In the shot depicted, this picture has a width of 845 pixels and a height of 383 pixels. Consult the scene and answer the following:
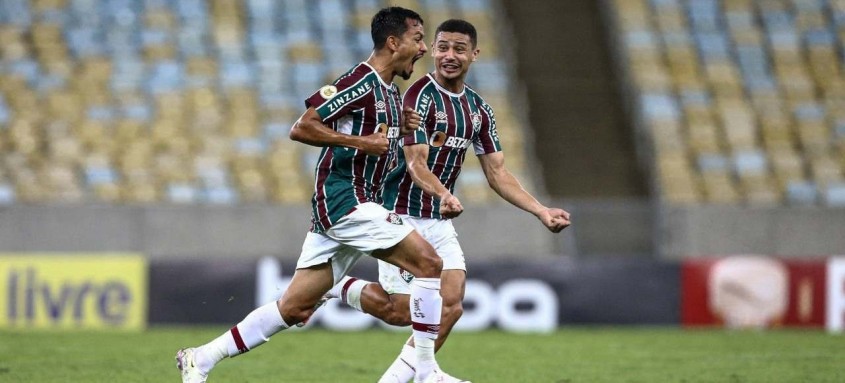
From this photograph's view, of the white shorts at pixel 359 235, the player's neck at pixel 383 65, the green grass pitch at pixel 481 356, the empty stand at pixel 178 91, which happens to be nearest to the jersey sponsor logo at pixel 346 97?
the player's neck at pixel 383 65

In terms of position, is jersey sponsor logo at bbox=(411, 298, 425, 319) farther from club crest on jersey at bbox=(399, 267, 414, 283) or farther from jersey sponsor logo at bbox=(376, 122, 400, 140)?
jersey sponsor logo at bbox=(376, 122, 400, 140)

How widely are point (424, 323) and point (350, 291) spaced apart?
0.95 m

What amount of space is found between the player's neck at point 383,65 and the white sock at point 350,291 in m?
1.38

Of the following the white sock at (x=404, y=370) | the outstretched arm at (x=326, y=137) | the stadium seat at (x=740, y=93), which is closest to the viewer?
the outstretched arm at (x=326, y=137)

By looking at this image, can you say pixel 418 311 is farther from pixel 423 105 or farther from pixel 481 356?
pixel 481 356

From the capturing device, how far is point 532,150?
1820cm

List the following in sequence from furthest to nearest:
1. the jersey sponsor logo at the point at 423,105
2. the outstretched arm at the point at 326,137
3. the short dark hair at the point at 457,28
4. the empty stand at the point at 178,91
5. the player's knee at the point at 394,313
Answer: the empty stand at the point at 178,91
the player's knee at the point at 394,313
the short dark hair at the point at 457,28
the jersey sponsor logo at the point at 423,105
the outstretched arm at the point at 326,137

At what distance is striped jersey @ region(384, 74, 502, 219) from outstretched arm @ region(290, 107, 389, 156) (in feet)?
2.20

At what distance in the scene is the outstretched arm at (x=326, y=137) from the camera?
6984 mm

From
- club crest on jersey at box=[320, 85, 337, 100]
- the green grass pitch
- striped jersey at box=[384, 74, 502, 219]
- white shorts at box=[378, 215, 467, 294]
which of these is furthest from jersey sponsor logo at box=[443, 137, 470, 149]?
the green grass pitch

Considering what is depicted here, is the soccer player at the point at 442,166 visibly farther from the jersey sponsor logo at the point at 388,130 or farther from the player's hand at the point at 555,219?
the jersey sponsor logo at the point at 388,130

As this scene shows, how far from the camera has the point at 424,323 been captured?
23.9 feet

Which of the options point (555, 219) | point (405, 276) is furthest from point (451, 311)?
point (555, 219)

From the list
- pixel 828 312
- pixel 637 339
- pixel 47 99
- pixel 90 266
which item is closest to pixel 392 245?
pixel 637 339
